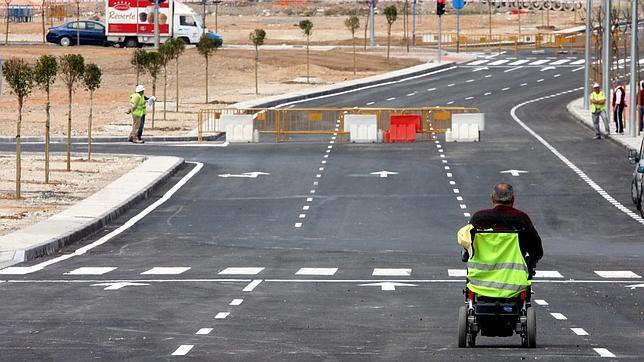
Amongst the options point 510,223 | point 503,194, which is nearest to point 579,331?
point 510,223

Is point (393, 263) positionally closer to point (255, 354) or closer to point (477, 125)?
point (255, 354)

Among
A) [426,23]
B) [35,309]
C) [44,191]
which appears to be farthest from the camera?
[426,23]

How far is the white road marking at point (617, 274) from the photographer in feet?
77.5

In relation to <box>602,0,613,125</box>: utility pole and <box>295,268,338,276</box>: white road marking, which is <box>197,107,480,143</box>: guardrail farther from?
<box>295,268,338,276</box>: white road marking

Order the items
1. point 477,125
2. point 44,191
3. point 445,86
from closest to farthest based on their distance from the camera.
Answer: point 44,191 < point 477,125 < point 445,86

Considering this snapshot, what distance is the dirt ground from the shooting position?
33219mm

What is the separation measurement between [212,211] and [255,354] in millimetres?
20395

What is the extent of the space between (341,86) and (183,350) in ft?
205

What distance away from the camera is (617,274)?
23984mm

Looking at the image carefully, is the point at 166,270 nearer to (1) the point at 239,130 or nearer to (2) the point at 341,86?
(1) the point at 239,130

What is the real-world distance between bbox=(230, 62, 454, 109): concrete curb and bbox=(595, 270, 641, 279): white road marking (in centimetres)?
4133

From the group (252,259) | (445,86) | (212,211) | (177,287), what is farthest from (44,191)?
(445,86)

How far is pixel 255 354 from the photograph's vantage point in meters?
15.1

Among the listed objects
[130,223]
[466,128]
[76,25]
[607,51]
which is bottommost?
[130,223]
